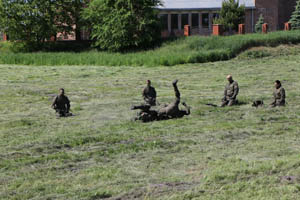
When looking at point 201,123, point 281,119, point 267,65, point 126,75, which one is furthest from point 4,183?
point 267,65

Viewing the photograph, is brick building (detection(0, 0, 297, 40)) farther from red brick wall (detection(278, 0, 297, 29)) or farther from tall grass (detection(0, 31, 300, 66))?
tall grass (detection(0, 31, 300, 66))

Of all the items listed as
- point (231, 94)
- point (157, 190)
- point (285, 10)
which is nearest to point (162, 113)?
point (231, 94)

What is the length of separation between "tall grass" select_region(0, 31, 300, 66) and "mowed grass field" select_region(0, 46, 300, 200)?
44.1 ft

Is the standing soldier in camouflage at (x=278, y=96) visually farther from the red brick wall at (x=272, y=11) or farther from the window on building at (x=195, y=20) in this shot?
the red brick wall at (x=272, y=11)

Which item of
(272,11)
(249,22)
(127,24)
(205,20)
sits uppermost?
(272,11)

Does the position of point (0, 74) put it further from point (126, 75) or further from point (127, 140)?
point (127, 140)

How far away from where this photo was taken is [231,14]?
5022cm

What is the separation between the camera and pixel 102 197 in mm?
8359

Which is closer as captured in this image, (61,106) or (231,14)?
(61,106)

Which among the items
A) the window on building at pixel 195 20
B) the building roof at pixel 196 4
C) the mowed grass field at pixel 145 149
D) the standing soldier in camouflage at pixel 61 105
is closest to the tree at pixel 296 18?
the building roof at pixel 196 4

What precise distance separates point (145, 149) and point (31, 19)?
39.2 m

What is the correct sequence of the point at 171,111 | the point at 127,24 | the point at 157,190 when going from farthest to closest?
the point at 127,24, the point at 171,111, the point at 157,190

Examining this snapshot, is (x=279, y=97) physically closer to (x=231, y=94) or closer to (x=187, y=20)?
(x=231, y=94)

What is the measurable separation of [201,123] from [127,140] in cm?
287
